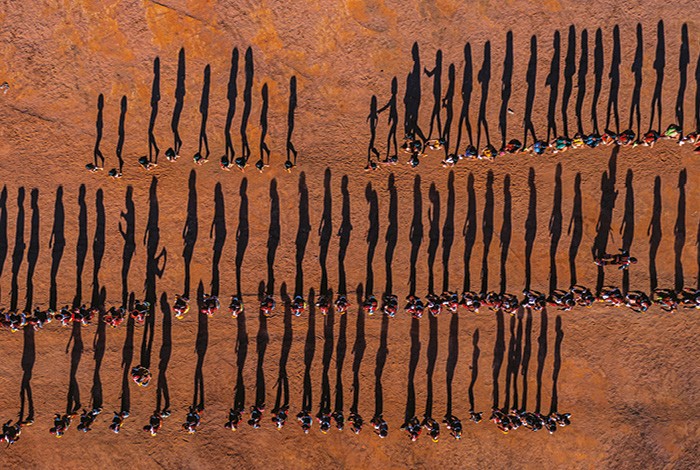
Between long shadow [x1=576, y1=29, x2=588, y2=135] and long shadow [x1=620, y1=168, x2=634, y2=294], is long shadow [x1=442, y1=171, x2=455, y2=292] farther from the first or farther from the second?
long shadow [x1=620, y1=168, x2=634, y2=294]

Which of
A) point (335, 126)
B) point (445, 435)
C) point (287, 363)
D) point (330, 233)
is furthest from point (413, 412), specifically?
point (335, 126)

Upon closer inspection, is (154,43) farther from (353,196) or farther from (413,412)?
(413,412)

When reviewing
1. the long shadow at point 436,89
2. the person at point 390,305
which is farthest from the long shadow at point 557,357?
the long shadow at point 436,89

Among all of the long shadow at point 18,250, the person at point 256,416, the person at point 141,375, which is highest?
the long shadow at point 18,250

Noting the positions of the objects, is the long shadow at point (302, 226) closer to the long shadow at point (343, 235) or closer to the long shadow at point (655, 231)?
the long shadow at point (343, 235)

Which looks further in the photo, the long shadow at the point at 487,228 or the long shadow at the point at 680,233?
the long shadow at the point at 487,228

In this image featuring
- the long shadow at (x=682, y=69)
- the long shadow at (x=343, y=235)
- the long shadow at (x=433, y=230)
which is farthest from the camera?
the long shadow at (x=343, y=235)

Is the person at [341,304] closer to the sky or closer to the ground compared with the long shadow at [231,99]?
closer to the ground

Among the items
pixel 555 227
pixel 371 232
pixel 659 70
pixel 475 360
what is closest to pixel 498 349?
pixel 475 360
